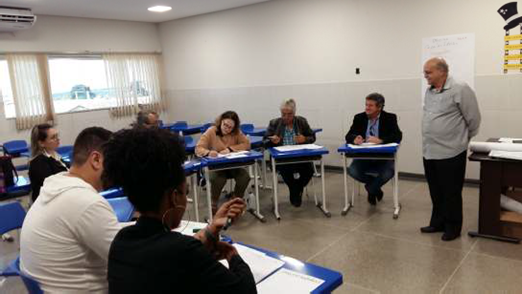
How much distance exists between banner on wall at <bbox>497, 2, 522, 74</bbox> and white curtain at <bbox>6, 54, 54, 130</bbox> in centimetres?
669

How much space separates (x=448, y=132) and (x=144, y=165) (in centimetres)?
294

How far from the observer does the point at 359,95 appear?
589 centimetres

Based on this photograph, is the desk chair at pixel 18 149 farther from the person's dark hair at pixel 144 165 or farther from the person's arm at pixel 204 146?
the person's dark hair at pixel 144 165

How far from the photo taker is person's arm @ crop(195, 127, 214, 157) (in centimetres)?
420

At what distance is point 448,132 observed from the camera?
3.38 metres

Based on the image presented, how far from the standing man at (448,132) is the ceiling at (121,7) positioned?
400 cm

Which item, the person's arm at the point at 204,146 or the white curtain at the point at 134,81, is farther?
the white curtain at the point at 134,81

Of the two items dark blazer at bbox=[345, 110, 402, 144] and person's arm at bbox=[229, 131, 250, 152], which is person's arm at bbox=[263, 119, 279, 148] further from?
dark blazer at bbox=[345, 110, 402, 144]

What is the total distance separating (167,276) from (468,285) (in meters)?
2.47

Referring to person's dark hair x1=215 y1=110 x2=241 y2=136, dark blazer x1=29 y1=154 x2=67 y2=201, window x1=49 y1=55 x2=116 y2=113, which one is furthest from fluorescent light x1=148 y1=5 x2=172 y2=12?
dark blazer x1=29 y1=154 x2=67 y2=201

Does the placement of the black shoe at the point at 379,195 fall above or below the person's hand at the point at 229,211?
below

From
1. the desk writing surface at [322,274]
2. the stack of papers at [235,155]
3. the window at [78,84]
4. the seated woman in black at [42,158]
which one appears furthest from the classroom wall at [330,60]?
the desk writing surface at [322,274]

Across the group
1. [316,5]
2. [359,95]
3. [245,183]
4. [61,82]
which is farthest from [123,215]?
[61,82]

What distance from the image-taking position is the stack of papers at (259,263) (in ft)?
4.89
